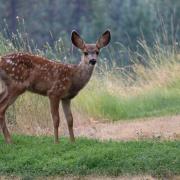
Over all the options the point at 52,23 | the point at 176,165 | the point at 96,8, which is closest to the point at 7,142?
the point at 176,165

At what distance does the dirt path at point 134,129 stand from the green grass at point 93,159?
190cm

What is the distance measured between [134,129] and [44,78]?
9.01 ft

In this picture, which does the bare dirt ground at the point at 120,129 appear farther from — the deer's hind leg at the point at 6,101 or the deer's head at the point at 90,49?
the deer's hind leg at the point at 6,101

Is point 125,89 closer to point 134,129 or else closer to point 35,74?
point 134,129

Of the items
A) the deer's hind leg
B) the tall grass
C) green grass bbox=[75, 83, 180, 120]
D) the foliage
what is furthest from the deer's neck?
the foliage

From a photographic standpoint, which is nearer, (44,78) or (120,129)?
(44,78)

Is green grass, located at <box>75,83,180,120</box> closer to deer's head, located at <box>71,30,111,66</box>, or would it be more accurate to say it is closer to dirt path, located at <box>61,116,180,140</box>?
dirt path, located at <box>61,116,180,140</box>

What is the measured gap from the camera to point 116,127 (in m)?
15.7

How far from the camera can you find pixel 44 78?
503 inches

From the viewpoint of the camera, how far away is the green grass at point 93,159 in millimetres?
10703

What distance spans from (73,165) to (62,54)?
7190 mm

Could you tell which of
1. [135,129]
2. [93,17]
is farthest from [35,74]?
[93,17]

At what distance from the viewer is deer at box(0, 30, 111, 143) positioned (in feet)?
41.7

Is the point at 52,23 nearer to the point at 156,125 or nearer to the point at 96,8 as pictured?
the point at 96,8
